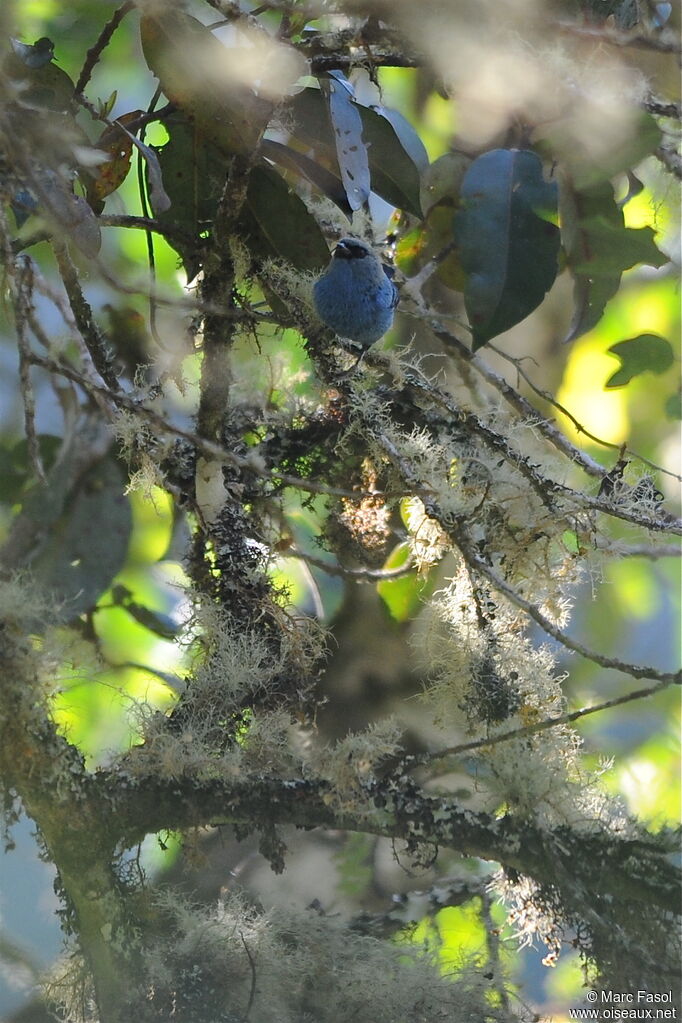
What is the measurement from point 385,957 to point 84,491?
60 cm

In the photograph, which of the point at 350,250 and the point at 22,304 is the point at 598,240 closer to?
the point at 350,250

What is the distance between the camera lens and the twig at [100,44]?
0.60m

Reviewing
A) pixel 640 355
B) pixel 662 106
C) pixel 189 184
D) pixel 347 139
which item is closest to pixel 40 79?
pixel 189 184

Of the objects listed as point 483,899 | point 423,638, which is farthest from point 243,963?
point 423,638

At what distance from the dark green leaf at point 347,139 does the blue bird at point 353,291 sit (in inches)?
1.4

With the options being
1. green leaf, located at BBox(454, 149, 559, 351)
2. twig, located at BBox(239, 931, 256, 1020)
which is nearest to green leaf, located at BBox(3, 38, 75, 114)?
green leaf, located at BBox(454, 149, 559, 351)

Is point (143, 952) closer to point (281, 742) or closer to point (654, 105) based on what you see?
point (281, 742)

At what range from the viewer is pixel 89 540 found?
964 millimetres

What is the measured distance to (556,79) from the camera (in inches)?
23.9

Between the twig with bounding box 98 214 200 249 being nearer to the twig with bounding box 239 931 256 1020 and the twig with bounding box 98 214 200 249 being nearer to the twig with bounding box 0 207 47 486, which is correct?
the twig with bounding box 0 207 47 486

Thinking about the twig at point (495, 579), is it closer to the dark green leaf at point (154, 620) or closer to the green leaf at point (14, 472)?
the dark green leaf at point (154, 620)

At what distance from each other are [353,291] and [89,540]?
49 centimetres

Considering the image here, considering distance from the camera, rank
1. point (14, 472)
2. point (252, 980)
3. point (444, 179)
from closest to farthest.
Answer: point (252, 980), point (444, 179), point (14, 472)

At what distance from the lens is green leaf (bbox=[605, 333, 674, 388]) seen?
2.76 feet
